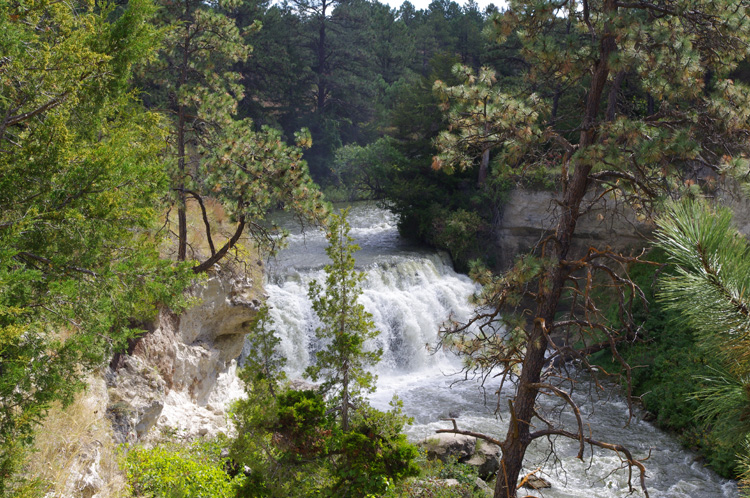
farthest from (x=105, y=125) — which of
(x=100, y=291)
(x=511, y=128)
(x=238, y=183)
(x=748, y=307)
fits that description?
(x=748, y=307)

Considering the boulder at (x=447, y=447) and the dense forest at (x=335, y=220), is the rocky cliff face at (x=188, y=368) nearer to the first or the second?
the dense forest at (x=335, y=220)

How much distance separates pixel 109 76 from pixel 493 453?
26.5 feet

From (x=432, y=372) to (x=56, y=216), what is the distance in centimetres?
1083

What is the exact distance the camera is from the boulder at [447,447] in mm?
9727

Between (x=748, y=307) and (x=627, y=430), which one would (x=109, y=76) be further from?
(x=627, y=430)

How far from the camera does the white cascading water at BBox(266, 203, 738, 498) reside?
950 centimetres

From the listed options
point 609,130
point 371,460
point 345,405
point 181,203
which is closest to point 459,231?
point 181,203

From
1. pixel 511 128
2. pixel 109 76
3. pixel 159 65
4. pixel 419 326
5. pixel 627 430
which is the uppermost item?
pixel 159 65

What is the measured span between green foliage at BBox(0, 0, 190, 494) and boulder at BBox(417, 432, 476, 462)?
238 inches

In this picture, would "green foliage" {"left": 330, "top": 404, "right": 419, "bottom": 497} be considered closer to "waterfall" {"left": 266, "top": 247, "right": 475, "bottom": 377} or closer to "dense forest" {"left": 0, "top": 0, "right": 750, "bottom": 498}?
"dense forest" {"left": 0, "top": 0, "right": 750, "bottom": 498}

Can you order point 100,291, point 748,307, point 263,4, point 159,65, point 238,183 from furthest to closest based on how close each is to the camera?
point 263,4 < point 159,65 < point 238,183 < point 100,291 < point 748,307

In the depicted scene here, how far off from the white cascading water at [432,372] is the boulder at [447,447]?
62 cm

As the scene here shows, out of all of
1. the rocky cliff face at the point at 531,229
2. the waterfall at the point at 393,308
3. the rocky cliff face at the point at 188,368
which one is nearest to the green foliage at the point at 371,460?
the rocky cliff face at the point at 188,368

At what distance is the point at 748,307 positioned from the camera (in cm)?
284
